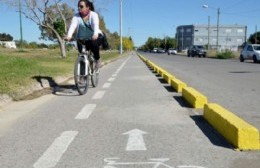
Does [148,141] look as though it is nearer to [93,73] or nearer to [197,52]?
[93,73]

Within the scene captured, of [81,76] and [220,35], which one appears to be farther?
[220,35]

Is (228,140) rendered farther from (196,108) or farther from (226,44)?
(226,44)

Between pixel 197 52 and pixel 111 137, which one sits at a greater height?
pixel 111 137

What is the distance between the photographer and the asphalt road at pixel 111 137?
4.33m

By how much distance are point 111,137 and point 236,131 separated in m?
1.51

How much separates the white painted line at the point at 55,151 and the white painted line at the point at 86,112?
3.71 ft

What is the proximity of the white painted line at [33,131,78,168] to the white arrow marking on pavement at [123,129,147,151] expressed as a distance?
70cm

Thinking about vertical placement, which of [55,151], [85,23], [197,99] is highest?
[85,23]

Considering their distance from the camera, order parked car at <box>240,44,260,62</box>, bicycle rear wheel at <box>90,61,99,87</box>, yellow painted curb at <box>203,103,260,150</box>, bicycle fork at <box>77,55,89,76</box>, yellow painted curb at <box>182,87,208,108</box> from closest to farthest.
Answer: yellow painted curb at <box>203,103,260,150</box> < yellow painted curb at <box>182,87,208,108</box> < bicycle fork at <box>77,55,89,76</box> < bicycle rear wheel at <box>90,61,99,87</box> < parked car at <box>240,44,260,62</box>

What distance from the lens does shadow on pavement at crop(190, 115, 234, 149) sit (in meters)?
5.00

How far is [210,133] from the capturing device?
18.2 feet

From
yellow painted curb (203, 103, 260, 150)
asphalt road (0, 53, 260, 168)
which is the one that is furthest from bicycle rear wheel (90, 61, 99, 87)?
yellow painted curb (203, 103, 260, 150)

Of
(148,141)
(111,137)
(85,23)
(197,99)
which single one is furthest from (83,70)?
(148,141)

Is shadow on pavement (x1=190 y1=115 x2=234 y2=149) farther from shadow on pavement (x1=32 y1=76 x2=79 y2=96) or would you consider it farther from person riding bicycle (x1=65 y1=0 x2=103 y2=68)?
shadow on pavement (x1=32 y1=76 x2=79 y2=96)
